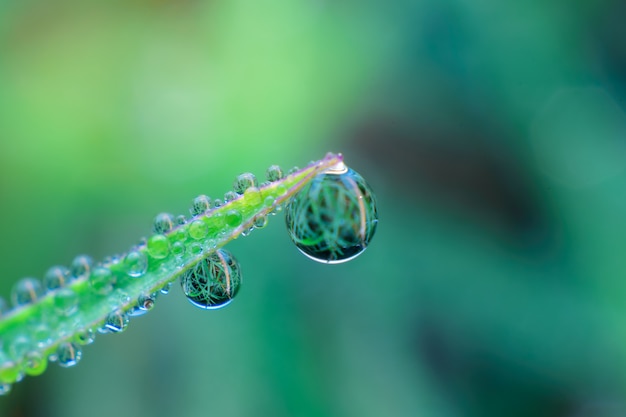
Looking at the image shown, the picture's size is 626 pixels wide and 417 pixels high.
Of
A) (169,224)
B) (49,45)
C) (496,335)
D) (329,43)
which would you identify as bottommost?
(169,224)

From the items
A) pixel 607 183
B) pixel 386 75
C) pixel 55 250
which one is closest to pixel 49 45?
pixel 55 250

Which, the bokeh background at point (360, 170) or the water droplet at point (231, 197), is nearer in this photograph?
the water droplet at point (231, 197)

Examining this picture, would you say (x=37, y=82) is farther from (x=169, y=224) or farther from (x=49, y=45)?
(x=169, y=224)

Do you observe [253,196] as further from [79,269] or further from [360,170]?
[360,170]

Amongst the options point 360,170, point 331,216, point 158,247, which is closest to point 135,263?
point 158,247

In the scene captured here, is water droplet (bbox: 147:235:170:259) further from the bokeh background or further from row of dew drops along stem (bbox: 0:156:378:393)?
the bokeh background

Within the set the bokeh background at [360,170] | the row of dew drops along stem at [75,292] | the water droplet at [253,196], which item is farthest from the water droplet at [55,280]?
the bokeh background at [360,170]

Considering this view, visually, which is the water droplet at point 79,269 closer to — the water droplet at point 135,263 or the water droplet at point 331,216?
the water droplet at point 135,263
